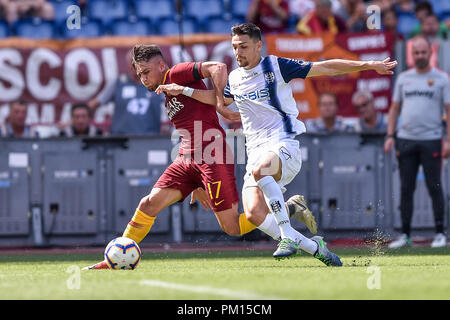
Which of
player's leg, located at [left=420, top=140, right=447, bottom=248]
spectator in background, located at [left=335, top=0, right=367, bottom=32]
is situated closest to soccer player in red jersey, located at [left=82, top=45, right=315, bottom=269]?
player's leg, located at [left=420, top=140, right=447, bottom=248]

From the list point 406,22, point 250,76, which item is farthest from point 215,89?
point 406,22

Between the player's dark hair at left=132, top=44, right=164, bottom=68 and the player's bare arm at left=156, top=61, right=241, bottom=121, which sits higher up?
the player's dark hair at left=132, top=44, right=164, bottom=68

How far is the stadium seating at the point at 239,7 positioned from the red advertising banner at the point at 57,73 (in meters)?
3.15

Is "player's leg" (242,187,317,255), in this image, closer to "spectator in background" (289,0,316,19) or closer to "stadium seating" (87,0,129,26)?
"spectator in background" (289,0,316,19)

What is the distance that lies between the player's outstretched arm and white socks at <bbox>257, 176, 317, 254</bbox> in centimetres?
101

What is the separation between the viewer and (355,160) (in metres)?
12.7

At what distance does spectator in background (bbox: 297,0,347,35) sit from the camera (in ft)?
51.4

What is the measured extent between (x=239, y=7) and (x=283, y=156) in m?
10.3

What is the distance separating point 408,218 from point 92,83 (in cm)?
570

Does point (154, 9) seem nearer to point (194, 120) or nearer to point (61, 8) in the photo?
point (61, 8)

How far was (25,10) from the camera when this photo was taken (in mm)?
17219

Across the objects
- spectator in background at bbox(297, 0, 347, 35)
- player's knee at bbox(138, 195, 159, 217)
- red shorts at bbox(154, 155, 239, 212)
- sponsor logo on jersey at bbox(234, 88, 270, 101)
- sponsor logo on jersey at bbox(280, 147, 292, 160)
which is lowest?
player's knee at bbox(138, 195, 159, 217)
